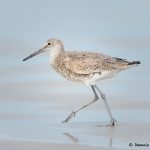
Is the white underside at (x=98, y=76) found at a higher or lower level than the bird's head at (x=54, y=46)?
lower

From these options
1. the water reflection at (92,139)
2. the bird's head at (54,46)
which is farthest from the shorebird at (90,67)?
the water reflection at (92,139)

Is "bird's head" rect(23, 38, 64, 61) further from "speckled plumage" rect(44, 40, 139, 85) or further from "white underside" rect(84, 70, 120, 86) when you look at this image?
"white underside" rect(84, 70, 120, 86)

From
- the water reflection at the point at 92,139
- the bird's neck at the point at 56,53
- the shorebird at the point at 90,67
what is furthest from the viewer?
the bird's neck at the point at 56,53

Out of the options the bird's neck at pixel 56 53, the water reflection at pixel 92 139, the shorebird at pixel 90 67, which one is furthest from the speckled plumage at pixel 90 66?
the water reflection at pixel 92 139

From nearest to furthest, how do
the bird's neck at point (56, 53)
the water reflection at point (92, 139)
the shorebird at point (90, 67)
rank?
the water reflection at point (92, 139), the shorebird at point (90, 67), the bird's neck at point (56, 53)

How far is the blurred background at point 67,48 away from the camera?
1471 cm

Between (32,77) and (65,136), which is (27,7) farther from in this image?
(65,136)

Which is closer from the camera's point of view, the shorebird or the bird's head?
the shorebird

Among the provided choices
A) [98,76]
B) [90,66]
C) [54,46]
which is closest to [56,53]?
[54,46]

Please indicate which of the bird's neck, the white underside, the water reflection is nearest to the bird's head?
the bird's neck

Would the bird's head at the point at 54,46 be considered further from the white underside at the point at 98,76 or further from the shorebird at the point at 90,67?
the white underside at the point at 98,76

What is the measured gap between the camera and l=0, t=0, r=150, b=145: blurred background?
1471cm

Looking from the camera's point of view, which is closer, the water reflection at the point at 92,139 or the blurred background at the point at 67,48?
the water reflection at the point at 92,139

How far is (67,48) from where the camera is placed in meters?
18.4
